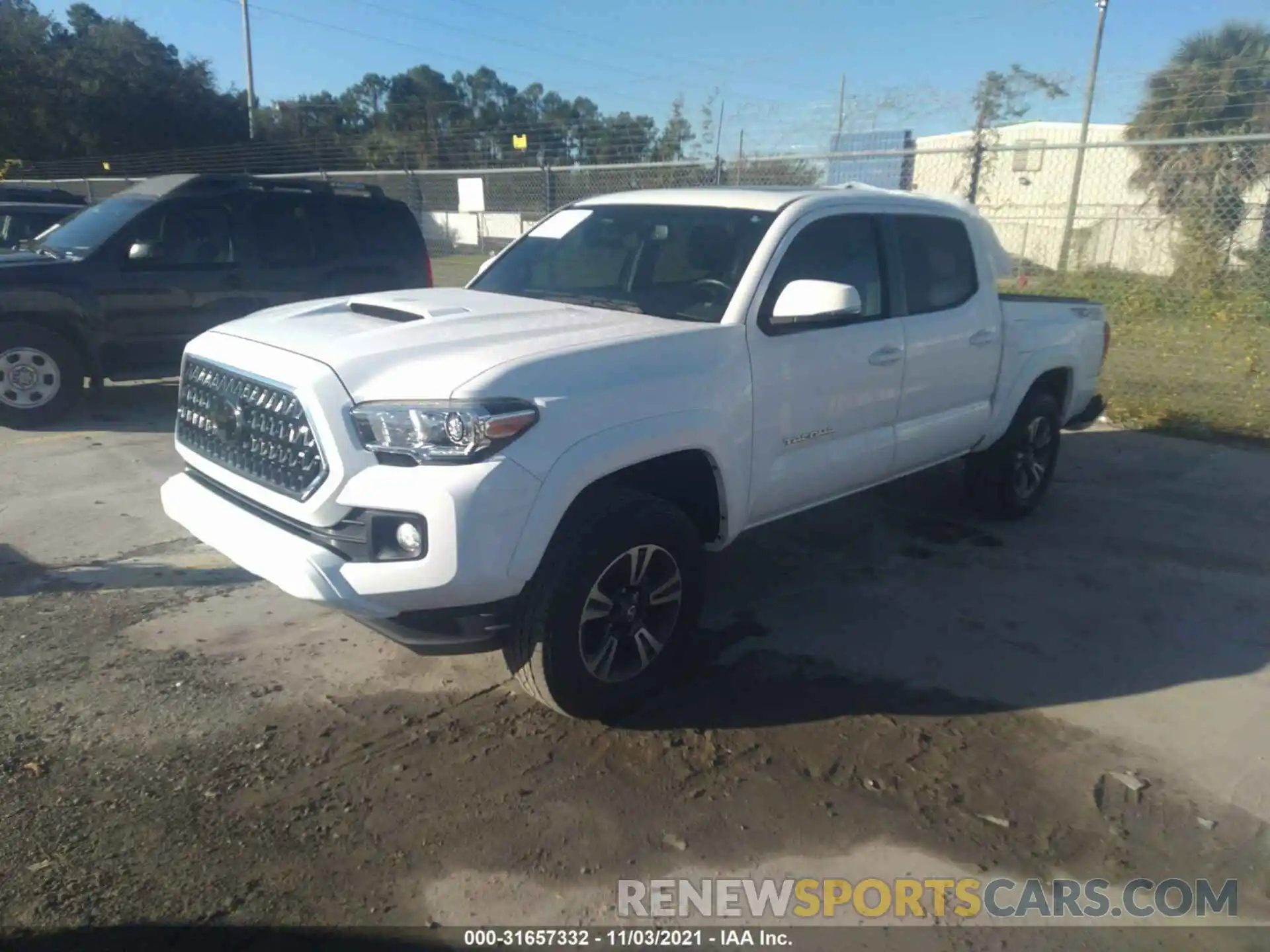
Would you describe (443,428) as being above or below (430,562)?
above

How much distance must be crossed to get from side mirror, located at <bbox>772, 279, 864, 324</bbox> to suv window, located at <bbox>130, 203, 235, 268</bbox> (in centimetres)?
592

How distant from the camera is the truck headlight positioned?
10.2ft

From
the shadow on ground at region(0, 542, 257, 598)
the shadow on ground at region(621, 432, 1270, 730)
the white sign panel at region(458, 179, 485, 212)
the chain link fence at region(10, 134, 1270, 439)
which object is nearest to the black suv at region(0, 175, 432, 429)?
the chain link fence at region(10, 134, 1270, 439)

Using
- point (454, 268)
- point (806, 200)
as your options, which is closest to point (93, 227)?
point (806, 200)

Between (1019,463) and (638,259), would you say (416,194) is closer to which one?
(1019,463)

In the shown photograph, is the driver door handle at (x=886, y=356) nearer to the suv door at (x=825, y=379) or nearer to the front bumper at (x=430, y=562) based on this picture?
the suv door at (x=825, y=379)

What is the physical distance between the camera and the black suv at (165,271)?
7.61 m

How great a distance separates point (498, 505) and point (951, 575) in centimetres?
312

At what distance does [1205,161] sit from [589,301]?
10955 mm

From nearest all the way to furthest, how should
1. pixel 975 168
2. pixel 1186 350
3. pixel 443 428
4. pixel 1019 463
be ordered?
1. pixel 443 428
2. pixel 1019 463
3. pixel 975 168
4. pixel 1186 350

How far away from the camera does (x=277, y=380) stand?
134 inches

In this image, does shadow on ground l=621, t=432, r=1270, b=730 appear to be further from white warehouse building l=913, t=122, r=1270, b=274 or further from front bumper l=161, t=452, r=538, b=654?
white warehouse building l=913, t=122, r=1270, b=274

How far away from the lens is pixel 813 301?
398cm

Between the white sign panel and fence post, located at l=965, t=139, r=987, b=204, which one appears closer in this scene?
fence post, located at l=965, t=139, r=987, b=204
